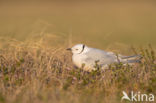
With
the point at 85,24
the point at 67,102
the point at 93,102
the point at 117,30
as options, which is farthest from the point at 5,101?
the point at 85,24

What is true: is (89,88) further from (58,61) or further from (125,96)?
(58,61)

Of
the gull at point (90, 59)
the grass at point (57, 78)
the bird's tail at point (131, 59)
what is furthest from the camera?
the bird's tail at point (131, 59)

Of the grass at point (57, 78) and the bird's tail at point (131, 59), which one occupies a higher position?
the bird's tail at point (131, 59)

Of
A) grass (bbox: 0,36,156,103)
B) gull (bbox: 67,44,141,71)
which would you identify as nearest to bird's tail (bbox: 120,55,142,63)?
gull (bbox: 67,44,141,71)

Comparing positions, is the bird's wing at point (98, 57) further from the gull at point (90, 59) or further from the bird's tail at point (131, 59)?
the bird's tail at point (131, 59)

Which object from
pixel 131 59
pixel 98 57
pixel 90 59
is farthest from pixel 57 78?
pixel 131 59

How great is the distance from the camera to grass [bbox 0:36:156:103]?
5.59 metres

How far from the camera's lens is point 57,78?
6.62m

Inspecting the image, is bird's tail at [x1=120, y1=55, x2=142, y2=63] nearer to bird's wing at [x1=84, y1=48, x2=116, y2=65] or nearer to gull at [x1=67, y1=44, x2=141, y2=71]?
gull at [x1=67, y1=44, x2=141, y2=71]

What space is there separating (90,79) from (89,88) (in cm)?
34

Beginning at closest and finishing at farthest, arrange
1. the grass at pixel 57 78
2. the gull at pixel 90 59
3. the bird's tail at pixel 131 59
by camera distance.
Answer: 1. the grass at pixel 57 78
2. the gull at pixel 90 59
3. the bird's tail at pixel 131 59

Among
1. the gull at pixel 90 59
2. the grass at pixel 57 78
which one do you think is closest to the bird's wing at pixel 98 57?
the gull at pixel 90 59

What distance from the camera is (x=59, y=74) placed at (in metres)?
6.88

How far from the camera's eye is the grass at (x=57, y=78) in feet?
18.3
